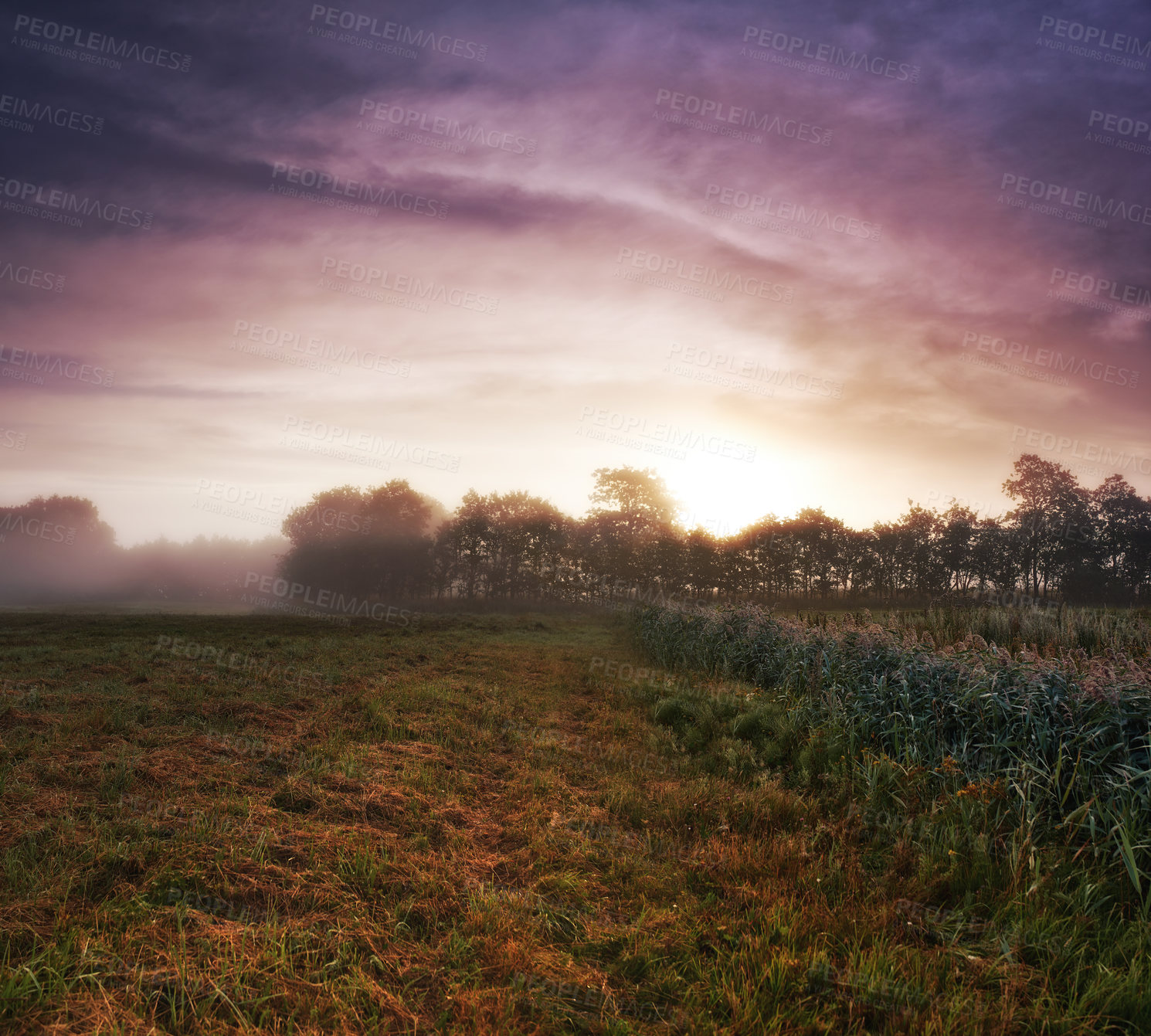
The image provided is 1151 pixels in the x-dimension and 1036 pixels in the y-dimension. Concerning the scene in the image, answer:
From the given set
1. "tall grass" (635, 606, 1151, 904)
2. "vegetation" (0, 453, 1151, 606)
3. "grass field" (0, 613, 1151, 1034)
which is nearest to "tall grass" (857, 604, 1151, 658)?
"tall grass" (635, 606, 1151, 904)

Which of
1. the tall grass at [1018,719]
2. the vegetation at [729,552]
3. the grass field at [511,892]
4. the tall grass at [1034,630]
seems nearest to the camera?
the grass field at [511,892]

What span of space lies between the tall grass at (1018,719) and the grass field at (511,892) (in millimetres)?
433

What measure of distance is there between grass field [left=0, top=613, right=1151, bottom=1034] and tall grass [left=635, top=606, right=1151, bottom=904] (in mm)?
433

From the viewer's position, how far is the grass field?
3.16 metres

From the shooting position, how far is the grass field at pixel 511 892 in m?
3.16

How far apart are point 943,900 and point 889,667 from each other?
3992mm

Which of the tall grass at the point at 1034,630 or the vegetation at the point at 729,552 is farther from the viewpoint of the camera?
the vegetation at the point at 729,552

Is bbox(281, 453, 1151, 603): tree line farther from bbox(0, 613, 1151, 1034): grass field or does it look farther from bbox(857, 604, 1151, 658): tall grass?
bbox(0, 613, 1151, 1034): grass field

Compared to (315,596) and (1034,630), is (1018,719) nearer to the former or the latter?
(1034,630)

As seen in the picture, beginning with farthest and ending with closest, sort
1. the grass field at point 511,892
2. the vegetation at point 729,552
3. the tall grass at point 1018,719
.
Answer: the vegetation at point 729,552, the tall grass at point 1018,719, the grass field at point 511,892

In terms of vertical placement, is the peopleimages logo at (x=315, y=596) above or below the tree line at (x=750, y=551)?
below

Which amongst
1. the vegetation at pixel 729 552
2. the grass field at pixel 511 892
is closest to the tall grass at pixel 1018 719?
the grass field at pixel 511 892

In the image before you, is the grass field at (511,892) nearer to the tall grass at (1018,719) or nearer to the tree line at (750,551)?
the tall grass at (1018,719)

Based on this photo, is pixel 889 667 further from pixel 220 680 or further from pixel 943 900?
pixel 220 680
